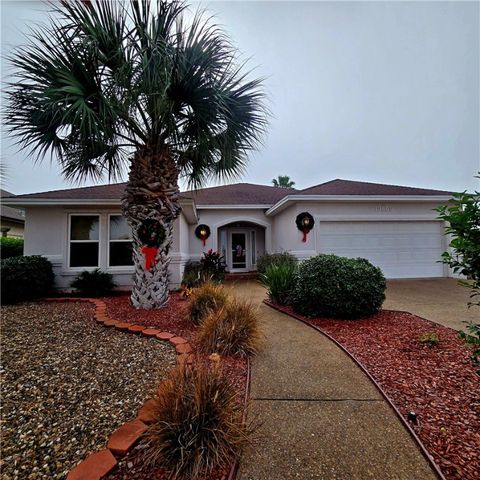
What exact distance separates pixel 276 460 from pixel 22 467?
1.84 metres

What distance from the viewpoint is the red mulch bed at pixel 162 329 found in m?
1.71

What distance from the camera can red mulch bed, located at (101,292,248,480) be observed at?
171 cm

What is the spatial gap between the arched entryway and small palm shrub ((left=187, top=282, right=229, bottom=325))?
8.96 metres

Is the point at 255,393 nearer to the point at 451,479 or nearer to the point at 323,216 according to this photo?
the point at 451,479

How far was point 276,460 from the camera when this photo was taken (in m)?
1.88

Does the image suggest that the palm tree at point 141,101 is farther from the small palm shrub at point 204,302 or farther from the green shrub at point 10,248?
the green shrub at point 10,248

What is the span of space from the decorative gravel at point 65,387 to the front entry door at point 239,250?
9.81 metres

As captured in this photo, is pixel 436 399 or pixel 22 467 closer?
pixel 22 467

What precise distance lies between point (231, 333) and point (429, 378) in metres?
2.49

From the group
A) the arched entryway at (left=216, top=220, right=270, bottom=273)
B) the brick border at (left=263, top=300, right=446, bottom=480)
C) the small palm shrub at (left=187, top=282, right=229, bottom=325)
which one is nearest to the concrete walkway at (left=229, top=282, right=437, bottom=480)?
the brick border at (left=263, top=300, right=446, bottom=480)

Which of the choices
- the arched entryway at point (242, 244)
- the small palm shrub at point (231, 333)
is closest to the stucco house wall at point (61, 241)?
the small palm shrub at point (231, 333)

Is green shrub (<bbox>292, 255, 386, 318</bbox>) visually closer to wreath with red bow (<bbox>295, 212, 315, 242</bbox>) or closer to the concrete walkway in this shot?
the concrete walkway

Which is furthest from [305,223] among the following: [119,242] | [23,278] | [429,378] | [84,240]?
[23,278]

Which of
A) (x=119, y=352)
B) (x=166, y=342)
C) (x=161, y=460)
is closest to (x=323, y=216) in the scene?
(x=166, y=342)
